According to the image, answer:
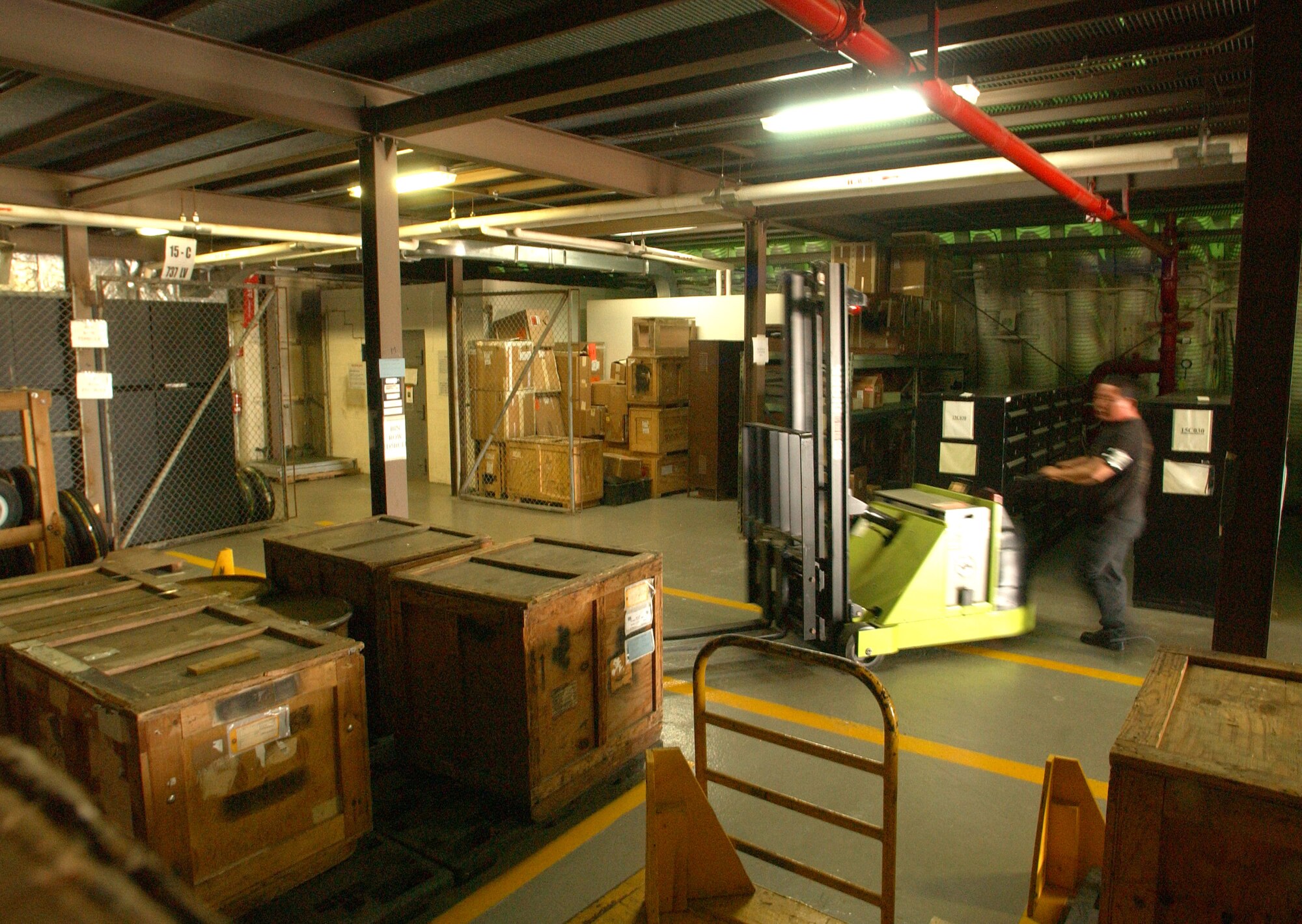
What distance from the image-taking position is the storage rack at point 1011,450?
28.0ft

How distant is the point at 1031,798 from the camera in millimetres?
4301

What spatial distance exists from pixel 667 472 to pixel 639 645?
8316 mm

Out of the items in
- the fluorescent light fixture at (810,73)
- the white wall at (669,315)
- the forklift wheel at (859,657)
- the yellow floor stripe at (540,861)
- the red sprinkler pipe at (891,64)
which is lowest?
the yellow floor stripe at (540,861)

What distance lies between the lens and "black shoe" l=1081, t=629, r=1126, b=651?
6.39 m

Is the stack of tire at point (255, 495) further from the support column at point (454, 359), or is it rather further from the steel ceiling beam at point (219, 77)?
the steel ceiling beam at point (219, 77)

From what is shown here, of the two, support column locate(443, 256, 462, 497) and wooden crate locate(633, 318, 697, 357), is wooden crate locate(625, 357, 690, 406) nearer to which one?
wooden crate locate(633, 318, 697, 357)

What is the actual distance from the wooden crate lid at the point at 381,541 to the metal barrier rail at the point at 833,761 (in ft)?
6.74

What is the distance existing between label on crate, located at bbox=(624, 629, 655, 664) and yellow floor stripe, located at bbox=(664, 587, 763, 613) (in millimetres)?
2752

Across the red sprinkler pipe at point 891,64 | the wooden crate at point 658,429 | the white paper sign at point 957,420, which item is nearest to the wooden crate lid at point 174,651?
the red sprinkler pipe at point 891,64

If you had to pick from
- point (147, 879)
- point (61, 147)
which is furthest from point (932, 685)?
point (61, 147)

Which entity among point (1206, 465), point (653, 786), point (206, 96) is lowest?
point (653, 786)

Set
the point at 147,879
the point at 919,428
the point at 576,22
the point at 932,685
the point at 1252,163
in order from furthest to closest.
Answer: the point at 919,428 < the point at 932,685 < the point at 576,22 < the point at 1252,163 < the point at 147,879

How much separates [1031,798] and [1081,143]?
6996 millimetres

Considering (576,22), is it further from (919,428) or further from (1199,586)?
(1199,586)
